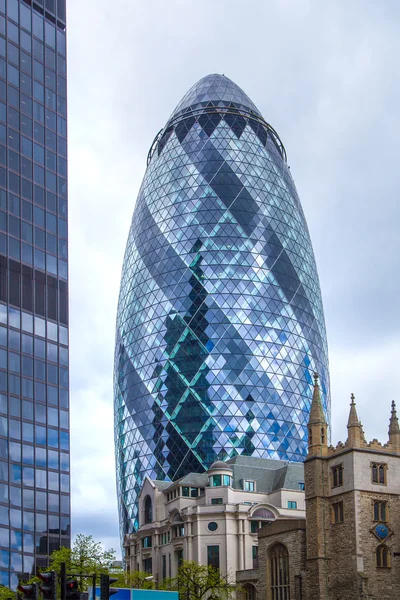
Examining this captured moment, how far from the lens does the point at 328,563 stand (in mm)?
65375

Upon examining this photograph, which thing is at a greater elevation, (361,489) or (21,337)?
(21,337)

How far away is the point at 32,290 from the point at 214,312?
50.9 meters

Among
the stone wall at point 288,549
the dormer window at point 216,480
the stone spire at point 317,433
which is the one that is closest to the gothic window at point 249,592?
the stone wall at point 288,549

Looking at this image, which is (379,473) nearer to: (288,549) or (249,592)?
(288,549)

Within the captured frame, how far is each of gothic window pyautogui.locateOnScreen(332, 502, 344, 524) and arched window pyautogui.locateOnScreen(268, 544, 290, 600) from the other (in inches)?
226

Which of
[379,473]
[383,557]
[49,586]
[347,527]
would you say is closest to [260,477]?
[379,473]

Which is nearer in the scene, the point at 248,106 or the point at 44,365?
the point at 44,365

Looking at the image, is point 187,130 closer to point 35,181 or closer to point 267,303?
point 267,303

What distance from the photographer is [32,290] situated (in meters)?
64.1

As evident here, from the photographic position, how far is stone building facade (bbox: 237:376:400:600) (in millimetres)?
63875

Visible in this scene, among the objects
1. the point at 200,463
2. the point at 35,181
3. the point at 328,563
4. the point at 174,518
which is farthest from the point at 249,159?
the point at 328,563

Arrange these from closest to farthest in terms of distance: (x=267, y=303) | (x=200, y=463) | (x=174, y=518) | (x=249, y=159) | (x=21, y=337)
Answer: (x=21, y=337), (x=174, y=518), (x=200, y=463), (x=267, y=303), (x=249, y=159)

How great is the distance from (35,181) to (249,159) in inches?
2495

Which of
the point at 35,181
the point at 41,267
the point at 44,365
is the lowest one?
the point at 44,365
